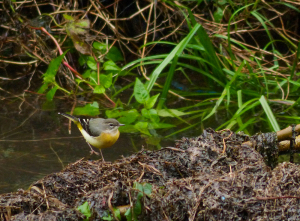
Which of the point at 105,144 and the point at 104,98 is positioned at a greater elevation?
the point at 105,144

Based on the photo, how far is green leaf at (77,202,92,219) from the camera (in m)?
2.59

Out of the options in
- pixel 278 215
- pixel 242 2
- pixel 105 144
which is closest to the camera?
pixel 278 215

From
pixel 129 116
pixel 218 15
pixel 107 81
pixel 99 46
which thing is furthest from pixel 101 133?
pixel 218 15

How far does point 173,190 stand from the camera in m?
2.73

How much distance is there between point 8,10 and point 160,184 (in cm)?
474

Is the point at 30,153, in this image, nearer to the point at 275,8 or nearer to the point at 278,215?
the point at 278,215

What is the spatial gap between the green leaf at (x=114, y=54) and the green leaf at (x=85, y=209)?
14.2 ft

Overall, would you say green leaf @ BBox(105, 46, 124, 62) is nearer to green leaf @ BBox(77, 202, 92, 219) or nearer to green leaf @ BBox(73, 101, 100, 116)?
green leaf @ BBox(73, 101, 100, 116)

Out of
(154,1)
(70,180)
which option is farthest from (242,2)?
(70,180)

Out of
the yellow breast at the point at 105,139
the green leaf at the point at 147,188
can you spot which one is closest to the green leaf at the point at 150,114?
the yellow breast at the point at 105,139

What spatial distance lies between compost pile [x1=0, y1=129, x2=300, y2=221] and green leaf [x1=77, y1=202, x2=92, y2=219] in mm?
24

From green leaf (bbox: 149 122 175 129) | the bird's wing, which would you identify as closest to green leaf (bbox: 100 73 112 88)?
green leaf (bbox: 149 122 175 129)

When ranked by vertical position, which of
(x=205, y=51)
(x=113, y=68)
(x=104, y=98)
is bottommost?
(x=104, y=98)

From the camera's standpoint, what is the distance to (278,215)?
8.49ft
